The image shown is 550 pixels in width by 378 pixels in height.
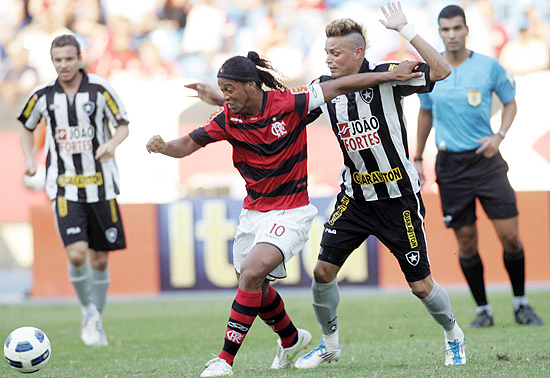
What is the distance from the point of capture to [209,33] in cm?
1703

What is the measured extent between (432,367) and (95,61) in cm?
1372

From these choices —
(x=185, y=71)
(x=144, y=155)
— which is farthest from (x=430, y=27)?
(x=144, y=155)

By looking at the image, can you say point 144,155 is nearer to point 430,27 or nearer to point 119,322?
point 430,27

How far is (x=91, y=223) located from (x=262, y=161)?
2641mm

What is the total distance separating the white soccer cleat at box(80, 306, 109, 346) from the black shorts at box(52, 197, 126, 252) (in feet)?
1.86

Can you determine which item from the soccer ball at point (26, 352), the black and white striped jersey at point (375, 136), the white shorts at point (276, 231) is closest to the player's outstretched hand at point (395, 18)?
the black and white striped jersey at point (375, 136)

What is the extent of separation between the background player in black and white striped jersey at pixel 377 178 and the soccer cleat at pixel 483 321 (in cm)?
191

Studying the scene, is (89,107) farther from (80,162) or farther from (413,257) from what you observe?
(413,257)

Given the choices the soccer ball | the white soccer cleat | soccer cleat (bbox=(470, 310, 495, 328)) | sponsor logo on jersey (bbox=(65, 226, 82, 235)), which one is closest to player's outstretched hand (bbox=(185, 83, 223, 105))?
the soccer ball

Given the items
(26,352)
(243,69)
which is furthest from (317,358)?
(243,69)

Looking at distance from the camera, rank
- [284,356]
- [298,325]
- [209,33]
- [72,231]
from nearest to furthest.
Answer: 1. [284,356]
2. [72,231]
3. [298,325]
4. [209,33]

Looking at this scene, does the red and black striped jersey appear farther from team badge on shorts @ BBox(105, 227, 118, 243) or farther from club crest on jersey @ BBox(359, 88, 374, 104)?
team badge on shorts @ BBox(105, 227, 118, 243)

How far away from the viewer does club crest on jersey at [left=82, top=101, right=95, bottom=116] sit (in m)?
6.73

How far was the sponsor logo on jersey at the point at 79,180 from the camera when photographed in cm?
675
